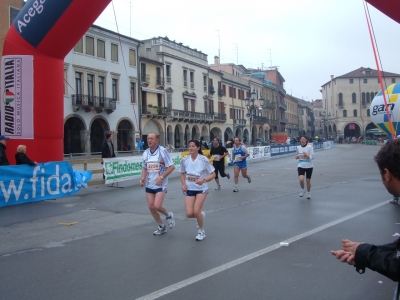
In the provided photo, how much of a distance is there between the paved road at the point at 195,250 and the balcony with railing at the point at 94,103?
2619 centimetres

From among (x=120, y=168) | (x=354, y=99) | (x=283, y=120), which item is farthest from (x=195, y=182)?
(x=354, y=99)

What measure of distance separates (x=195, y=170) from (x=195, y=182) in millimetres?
215

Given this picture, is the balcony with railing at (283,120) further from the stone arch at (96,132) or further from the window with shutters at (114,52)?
the stone arch at (96,132)

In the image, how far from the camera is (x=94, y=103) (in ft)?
129

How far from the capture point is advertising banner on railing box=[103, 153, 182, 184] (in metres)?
15.9

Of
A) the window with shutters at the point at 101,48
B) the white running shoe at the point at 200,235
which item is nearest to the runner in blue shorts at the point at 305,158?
the white running shoe at the point at 200,235

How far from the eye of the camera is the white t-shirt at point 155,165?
7699mm

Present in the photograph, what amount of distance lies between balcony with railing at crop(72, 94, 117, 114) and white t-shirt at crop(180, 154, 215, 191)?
30.2 meters

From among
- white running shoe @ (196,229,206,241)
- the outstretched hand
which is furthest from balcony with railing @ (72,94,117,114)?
the outstretched hand

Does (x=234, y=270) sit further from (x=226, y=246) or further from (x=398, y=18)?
(x=398, y=18)

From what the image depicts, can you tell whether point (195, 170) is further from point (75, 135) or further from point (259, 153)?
point (75, 135)

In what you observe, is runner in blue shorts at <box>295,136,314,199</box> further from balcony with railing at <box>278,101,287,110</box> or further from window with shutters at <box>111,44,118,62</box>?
balcony with railing at <box>278,101,287,110</box>

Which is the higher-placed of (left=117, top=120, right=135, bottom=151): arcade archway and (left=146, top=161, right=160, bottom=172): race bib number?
(left=117, top=120, right=135, bottom=151): arcade archway

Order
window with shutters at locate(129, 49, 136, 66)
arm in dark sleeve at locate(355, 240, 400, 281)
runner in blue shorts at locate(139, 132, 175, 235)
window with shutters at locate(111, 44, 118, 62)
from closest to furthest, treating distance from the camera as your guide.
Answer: arm in dark sleeve at locate(355, 240, 400, 281), runner in blue shorts at locate(139, 132, 175, 235), window with shutters at locate(111, 44, 118, 62), window with shutters at locate(129, 49, 136, 66)
